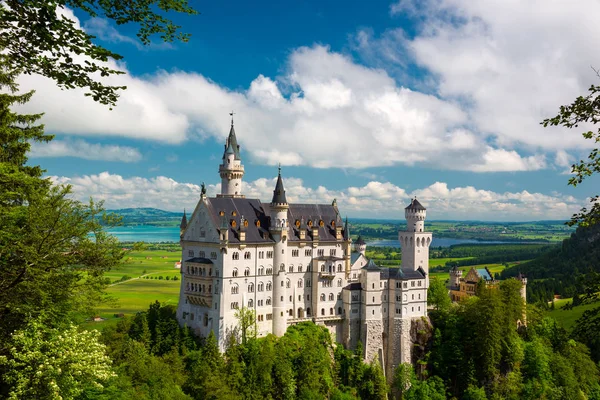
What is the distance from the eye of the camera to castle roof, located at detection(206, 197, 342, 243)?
81625 millimetres

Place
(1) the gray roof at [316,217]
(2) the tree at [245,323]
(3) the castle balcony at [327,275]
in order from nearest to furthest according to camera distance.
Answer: (2) the tree at [245,323]
(3) the castle balcony at [327,275]
(1) the gray roof at [316,217]

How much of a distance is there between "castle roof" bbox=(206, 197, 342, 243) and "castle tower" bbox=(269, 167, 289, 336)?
5.43ft

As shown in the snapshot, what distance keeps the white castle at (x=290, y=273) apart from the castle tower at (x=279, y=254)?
0.50 ft

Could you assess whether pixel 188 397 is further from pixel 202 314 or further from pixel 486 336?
pixel 486 336

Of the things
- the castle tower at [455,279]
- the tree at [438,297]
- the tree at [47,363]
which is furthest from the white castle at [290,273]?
the tree at [47,363]

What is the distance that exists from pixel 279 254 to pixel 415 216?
3049 cm

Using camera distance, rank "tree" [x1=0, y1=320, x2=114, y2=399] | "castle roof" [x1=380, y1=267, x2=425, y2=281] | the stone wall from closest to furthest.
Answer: "tree" [x1=0, y1=320, x2=114, y2=399] → the stone wall → "castle roof" [x1=380, y1=267, x2=425, y2=281]

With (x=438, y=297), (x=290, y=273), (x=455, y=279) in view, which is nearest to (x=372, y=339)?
(x=438, y=297)

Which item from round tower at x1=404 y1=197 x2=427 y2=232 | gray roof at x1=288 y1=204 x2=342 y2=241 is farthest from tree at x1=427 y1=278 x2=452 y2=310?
gray roof at x1=288 y1=204 x2=342 y2=241

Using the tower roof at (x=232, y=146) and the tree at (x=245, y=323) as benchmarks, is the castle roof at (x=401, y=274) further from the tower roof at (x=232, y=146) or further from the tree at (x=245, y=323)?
the tower roof at (x=232, y=146)

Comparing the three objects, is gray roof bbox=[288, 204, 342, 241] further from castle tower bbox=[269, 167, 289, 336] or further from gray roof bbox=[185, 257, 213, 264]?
gray roof bbox=[185, 257, 213, 264]

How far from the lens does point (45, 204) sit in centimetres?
3050

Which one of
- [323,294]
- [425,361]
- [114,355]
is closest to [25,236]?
[114,355]

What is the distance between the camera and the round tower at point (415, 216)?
103 metres
